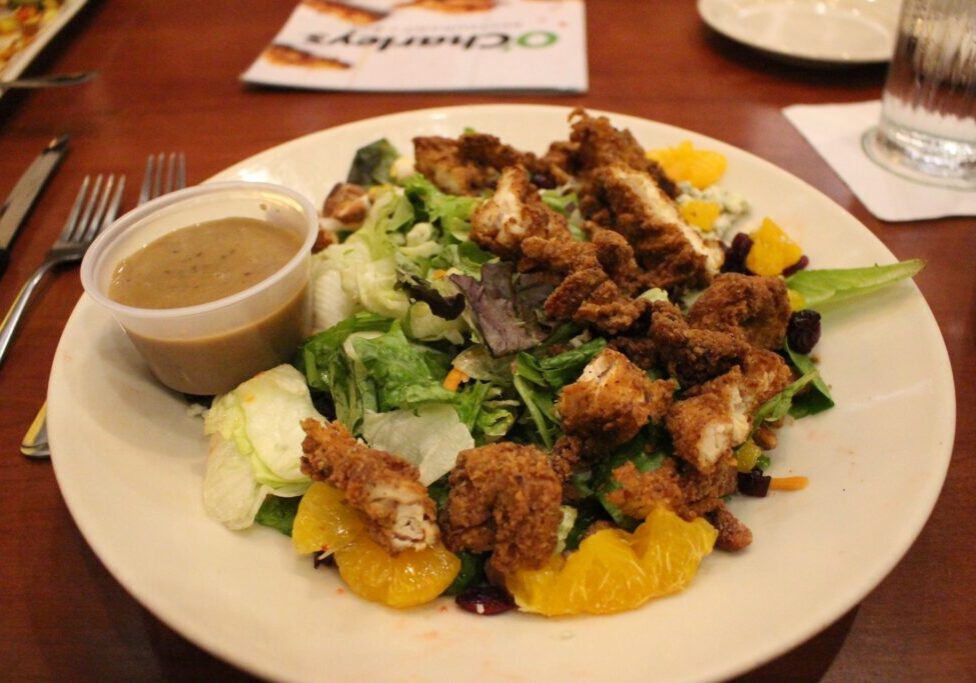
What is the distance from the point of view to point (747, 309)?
234cm

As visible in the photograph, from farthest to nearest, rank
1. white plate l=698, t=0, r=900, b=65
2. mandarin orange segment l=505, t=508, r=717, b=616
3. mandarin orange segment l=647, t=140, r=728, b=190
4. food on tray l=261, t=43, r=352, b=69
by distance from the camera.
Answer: food on tray l=261, t=43, r=352, b=69 → white plate l=698, t=0, r=900, b=65 → mandarin orange segment l=647, t=140, r=728, b=190 → mandarin orange segment l=505, t=508, r=717, b=616

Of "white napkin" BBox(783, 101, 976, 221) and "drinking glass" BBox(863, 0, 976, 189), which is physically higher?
"drinking glass" BBox(863, 0, 976, 189)

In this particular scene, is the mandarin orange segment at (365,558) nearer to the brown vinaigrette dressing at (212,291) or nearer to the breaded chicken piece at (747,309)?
the brown vinaigrette dressing at (212,291)

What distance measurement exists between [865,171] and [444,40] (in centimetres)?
292

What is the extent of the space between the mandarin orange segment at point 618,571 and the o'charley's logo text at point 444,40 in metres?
3.91

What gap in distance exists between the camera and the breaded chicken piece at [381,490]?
5.96ft

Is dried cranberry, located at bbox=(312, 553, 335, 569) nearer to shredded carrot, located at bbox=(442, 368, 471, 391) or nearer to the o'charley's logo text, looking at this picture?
shredded carrot, located at bbox=(442, 368, 471, 391)

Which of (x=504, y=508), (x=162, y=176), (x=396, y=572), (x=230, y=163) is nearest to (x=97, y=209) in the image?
(x=162, y=176)

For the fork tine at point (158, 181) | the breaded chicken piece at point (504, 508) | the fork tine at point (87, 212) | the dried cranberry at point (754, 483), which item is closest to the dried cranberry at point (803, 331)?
the dried cranberry at point (754, 483)

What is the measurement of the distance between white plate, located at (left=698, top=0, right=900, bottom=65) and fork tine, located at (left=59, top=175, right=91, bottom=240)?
4098mm

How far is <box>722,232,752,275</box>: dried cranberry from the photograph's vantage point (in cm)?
284

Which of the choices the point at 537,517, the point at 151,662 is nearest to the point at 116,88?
the point at 151,662

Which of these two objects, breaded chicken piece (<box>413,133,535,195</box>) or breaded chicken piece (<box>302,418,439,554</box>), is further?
breaded chicken piece (<box>413,133,535,195</box>)

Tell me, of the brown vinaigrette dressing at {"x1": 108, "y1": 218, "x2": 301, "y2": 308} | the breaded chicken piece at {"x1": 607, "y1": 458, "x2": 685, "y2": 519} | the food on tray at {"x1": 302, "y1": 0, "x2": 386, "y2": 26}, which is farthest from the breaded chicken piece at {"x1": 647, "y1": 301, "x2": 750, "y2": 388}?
the food on tray at {"x1": 302, "y1": 0, "x2": 386, "y2": 26}
